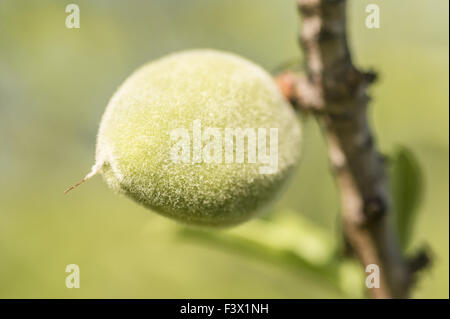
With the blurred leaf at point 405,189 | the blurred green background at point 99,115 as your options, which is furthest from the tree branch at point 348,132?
the blurred green background at point 99,115

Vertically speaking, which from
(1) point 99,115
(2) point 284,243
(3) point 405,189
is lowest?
(2) point 284,243

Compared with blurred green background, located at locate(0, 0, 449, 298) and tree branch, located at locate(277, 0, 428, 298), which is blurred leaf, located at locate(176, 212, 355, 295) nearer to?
tree branch, located at locate(277, 0, 428, 298)

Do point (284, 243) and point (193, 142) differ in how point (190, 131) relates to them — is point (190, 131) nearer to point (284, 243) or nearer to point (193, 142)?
point (193, 142)

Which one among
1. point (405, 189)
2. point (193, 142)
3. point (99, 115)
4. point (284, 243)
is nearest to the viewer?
point (193, 142)

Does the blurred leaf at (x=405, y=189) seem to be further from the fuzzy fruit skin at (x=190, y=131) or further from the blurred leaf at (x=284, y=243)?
the fuzzy fruit skin at (x=190, y=131)

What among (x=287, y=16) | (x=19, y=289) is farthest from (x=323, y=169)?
(x=19, y=289)

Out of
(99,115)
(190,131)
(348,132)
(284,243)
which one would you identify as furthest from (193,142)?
(99,115)
